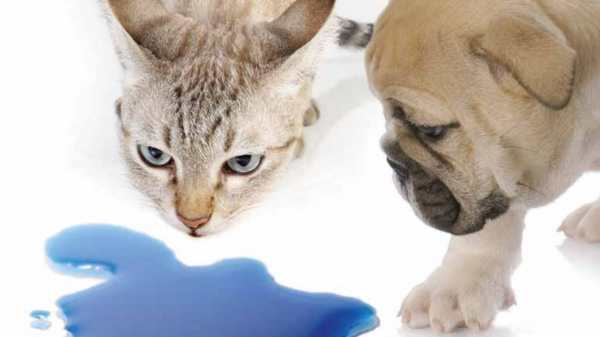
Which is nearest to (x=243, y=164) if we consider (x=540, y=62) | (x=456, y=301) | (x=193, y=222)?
(x=193, y=222)

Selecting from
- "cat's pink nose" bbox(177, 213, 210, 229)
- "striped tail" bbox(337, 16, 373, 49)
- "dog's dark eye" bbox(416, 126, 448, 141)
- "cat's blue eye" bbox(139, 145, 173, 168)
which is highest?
"dog's dark eye" bbox(416, 126, 448, 141)

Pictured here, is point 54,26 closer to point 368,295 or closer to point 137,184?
point 137,184

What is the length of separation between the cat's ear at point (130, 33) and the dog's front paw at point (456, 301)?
0.54 metres

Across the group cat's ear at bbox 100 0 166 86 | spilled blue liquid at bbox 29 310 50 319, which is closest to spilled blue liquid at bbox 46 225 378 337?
spilled blue liquid at bbox 29 310 50 319

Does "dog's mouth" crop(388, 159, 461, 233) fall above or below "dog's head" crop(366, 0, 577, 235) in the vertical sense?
below

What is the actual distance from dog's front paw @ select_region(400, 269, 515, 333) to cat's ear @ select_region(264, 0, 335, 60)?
0.42 m

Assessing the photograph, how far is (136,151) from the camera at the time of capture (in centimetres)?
151

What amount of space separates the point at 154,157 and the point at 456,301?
1.70 ft

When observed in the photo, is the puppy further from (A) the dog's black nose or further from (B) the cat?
(B) the cat

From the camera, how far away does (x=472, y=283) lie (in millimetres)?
1453

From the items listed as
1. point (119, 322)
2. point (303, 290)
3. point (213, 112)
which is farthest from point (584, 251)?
point (119, 322)

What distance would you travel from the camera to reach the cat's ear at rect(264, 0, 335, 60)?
1404 millimetres

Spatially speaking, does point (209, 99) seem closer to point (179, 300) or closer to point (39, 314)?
point (179, 300)

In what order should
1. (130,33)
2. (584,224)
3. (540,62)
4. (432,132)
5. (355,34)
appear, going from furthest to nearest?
(355,34), (584,224), (130,33), (432,132), (540,62)
